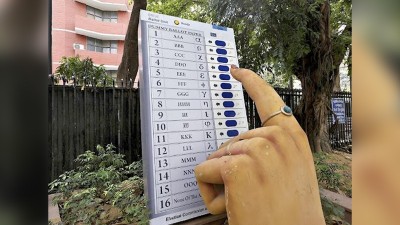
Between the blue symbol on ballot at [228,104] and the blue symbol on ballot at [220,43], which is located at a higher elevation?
the blue symbol on ballot at [220,43]

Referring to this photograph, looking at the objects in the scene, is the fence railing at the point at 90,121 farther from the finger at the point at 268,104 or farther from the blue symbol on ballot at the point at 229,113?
the finger at the point at 268,104

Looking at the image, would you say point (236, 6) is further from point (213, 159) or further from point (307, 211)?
point (307, 211)

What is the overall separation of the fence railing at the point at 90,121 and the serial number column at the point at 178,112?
2514mm

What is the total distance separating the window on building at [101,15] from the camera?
68.6 feet

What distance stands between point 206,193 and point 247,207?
1.11 ft

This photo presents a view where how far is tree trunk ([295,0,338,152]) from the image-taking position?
5223 mm

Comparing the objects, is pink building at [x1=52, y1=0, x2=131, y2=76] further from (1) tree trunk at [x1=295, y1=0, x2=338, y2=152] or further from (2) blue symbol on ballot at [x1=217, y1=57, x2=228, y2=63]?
(2) blue symbol on ballot at [x1=217, y1=57, x2=228, y2=63]

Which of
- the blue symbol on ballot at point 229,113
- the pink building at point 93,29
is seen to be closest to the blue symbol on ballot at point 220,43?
the blue symbol on ballot at point 229,113

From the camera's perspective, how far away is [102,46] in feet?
72.2

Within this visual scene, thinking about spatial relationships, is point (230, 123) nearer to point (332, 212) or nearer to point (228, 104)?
point (228, 104)

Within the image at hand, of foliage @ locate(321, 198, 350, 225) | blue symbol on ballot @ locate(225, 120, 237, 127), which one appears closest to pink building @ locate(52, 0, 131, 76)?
blue symbol on ballot @ locate(225, 120, 237, 127)

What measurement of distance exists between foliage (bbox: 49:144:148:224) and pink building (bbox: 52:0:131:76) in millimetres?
17503
